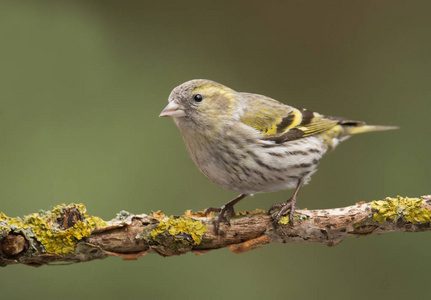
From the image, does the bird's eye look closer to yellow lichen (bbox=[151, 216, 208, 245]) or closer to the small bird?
the small bird

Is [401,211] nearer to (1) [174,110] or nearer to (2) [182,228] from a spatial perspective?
(2) [182,228]

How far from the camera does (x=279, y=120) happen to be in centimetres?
361

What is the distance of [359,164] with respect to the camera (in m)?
4.97

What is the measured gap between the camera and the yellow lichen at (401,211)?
9.32 feet

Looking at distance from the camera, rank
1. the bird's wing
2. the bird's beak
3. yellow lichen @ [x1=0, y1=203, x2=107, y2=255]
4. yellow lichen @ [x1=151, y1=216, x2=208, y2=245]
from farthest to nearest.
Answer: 1. the bird's wing
2. the bird's beak
3. yellow lichen @ [x1=151, y1=216, x2=208, y2=245]
4. yellow lichen @ [x1=0, y1=203, x2=107, y2=255]

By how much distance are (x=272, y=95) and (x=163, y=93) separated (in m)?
1.00

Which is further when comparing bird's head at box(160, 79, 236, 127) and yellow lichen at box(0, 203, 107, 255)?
bird's head at box(160, 79, 236, 127)

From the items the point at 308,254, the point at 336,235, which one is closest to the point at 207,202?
the point at 308,254

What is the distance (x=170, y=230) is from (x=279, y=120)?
1.10 meters

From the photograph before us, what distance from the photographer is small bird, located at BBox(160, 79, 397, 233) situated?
10.6 feet

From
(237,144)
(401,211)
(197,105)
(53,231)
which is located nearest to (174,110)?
(197,105)

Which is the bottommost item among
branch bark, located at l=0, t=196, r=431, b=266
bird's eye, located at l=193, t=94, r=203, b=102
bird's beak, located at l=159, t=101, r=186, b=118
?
branch bark, located at l=0, t=196, r=431, b=266

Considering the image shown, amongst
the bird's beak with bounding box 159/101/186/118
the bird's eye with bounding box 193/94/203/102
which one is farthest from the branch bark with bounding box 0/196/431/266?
the bird's eye with bounding box 193/94/203/102

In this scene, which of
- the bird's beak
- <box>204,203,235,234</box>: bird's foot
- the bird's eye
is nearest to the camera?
<box>204,203,235,234</box>: bird's foot
